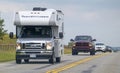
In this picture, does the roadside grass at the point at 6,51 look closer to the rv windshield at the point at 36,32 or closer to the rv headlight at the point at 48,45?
the rv windshield at the point at 36,32

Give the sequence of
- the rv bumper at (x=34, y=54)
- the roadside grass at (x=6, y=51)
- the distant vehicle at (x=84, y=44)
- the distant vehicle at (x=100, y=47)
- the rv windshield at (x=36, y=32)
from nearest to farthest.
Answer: the rv bumper at (x=34, y=54) < the rv windshield at (x=36, y=32) < the roadside grass at (x=6, y=51) < the distant vehicle at (x=84, y=44) < the distant vehicle at (x=100, y=47)

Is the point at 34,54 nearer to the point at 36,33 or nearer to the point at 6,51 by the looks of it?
the point at 36,33

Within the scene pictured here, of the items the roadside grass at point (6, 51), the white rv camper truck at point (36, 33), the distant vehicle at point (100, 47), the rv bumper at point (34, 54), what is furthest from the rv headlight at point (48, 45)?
the distant vehicle at point (100, 47)

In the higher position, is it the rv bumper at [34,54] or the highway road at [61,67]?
the rv bumper at [34,54]

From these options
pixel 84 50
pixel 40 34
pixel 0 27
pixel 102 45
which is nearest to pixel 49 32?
pixel 40 34

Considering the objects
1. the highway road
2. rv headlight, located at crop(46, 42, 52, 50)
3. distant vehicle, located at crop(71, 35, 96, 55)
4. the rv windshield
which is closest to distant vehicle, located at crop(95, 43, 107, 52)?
distant vehicle, located at crop(71, 35, 96, 55)

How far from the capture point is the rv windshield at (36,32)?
101ft

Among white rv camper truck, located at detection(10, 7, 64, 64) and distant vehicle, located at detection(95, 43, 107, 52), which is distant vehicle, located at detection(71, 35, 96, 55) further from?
distant vehicle, located at detection(95, 43, 107, 52)

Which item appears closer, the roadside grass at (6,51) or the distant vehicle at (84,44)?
the roadside grass at (6,51)

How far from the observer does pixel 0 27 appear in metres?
91.7

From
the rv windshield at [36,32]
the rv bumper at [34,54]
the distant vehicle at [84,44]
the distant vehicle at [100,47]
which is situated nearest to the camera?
the rv bumper at [34,54]

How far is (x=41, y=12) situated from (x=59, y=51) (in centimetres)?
344

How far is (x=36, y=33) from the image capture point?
30.9 meters

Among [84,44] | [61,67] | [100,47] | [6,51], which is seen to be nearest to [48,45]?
[61,67]
